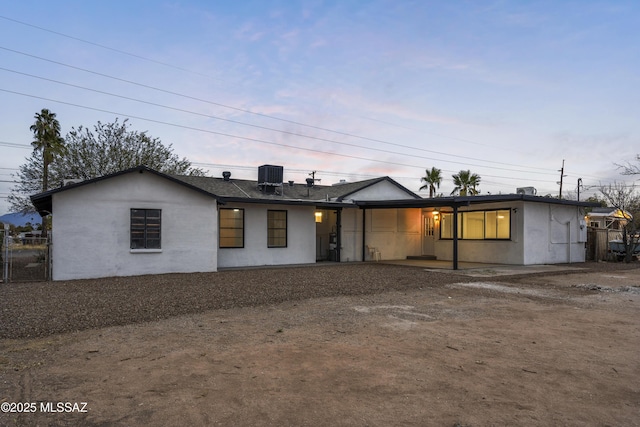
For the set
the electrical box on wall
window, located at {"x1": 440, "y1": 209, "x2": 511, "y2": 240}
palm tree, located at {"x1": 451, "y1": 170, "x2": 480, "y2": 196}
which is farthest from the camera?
palm tree, located at {"x1": 451, "y1": 170, "x2": 480, "y2": 196}

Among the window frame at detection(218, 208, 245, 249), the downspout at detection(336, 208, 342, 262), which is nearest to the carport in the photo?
the downspout at detection(336, 208, 342, 262)

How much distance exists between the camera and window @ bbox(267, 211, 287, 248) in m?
17.4

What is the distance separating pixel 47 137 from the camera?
985 inches

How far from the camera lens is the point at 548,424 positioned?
10.4 feet

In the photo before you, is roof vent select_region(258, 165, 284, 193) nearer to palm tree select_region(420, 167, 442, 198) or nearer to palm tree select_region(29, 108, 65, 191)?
palm tree select_region(29, 108, 65, 191)

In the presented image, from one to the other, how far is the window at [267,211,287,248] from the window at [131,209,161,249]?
4.98 meters

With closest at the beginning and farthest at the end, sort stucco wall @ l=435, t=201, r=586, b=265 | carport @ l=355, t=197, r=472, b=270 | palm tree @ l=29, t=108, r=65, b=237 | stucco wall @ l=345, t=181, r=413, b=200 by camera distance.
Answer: carport @ l=355, t=197, r=472, b=270 < stucco wall @ l=435, t=201, r=586, b=265 < stucco wall @ l=345, t=181, r=413, b=200 < palm tree @ l=29, t=108, r=65, b=237

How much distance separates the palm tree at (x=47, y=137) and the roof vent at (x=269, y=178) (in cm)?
1429

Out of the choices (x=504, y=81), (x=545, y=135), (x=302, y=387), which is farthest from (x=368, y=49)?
(x=545, y=135)

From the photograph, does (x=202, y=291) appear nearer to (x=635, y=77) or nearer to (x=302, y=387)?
(x=302, y=387)

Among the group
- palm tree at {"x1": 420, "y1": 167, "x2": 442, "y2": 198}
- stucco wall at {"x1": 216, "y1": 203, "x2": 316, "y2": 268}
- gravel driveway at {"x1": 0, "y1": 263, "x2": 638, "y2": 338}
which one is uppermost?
palm tree at {"x1": 420, "y1": 167, "x2": 442, "y2": 198}

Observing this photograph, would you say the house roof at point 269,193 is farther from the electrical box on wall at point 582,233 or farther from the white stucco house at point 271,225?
the electrical box on wall at point 582,233

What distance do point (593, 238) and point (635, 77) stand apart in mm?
9909

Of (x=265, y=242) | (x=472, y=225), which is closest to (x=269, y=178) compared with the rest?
(x=265, y=242)
